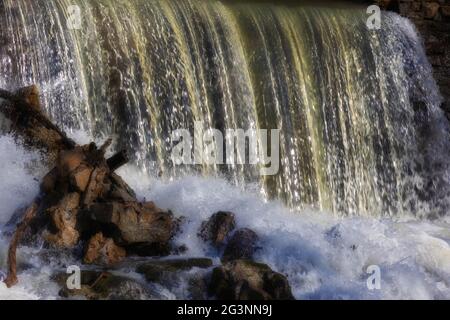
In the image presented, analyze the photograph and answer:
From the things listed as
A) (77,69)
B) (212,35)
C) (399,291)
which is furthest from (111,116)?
(399,291)

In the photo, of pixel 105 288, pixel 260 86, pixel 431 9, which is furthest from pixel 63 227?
pixel 431 9

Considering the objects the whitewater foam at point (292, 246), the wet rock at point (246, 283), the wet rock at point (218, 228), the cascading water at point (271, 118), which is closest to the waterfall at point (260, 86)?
the cascading water at point (271, 118)

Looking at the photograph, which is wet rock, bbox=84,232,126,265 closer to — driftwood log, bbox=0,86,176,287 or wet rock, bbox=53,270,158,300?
driftwood log, bbox=0,86,176,287

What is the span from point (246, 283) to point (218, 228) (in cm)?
142

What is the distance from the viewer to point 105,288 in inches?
212

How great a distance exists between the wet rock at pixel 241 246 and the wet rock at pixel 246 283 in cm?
80

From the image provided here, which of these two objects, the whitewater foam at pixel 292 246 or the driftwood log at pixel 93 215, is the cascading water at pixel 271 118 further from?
the driftwood log at pixel 93 215

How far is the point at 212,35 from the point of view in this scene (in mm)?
9430

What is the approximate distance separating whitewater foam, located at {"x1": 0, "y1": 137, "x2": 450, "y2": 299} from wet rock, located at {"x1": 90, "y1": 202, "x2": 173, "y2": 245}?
25 centimetres

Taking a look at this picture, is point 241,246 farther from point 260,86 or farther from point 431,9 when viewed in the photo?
point 431,9

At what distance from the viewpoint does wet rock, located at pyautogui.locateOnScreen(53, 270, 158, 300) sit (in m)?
5.28

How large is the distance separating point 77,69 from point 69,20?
60 cm

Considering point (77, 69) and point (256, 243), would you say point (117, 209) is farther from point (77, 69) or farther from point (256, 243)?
point (77, 69)

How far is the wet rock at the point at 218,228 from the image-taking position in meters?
6.70
